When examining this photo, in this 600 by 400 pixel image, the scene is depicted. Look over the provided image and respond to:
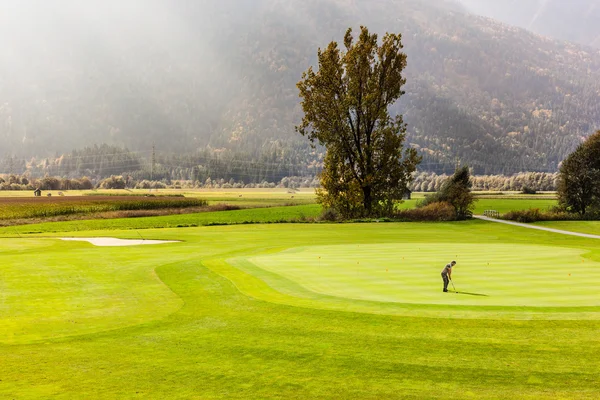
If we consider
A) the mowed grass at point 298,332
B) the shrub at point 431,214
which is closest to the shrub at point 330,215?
the shrub at point 431,214

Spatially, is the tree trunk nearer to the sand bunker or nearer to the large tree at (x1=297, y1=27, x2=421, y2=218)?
the large tree at (x1=297, y1=27, x2=421, y2=218)

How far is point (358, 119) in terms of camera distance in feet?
227

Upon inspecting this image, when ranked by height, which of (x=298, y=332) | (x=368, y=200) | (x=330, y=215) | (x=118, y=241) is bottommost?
(x=118, y=241)

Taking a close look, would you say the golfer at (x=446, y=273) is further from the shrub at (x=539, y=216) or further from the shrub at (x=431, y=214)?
the shrub at (x=539, y=216)

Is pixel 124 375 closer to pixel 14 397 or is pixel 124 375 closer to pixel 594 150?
pixel 14 397

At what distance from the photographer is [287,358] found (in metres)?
13.0

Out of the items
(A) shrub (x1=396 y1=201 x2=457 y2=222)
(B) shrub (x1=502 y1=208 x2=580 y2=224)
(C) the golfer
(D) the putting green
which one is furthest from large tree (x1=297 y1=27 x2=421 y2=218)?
(C) the golfer

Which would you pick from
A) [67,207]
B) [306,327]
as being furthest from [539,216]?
[306,327]

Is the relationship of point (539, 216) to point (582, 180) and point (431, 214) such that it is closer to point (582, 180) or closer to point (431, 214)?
point (582, 180)

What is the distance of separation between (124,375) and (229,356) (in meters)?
2.25

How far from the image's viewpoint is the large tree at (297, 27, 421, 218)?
6756 centimetres

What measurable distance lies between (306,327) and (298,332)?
1.67ft

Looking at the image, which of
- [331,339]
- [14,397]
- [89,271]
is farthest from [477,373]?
[89,271]

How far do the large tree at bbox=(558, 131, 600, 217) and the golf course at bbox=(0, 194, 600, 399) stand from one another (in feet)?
149
